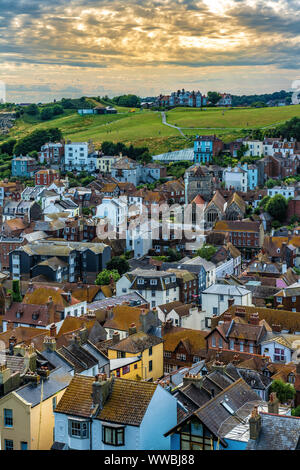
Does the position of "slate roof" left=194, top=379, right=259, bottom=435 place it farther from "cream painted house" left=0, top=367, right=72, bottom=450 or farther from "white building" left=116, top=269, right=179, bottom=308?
"white building" left=116, top=269, right=179, bottom=308

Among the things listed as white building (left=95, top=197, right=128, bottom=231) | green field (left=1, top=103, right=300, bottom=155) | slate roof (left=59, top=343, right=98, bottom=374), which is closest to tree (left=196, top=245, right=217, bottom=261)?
white building (left=95, top=197, right=128, bottom=231)

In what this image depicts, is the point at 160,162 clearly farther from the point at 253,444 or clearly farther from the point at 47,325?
the point at 253,444

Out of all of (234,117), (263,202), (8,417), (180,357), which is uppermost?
(234,117)

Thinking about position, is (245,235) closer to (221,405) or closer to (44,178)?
(44,178)

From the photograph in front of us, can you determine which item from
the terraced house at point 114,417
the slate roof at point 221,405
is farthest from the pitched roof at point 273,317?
the terraced house at point 114,417

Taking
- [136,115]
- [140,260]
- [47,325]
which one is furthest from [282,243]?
[136,115]

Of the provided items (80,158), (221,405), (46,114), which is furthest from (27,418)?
(46,114)

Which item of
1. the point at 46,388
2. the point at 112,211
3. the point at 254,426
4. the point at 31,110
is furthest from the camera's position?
the point at 31,110
